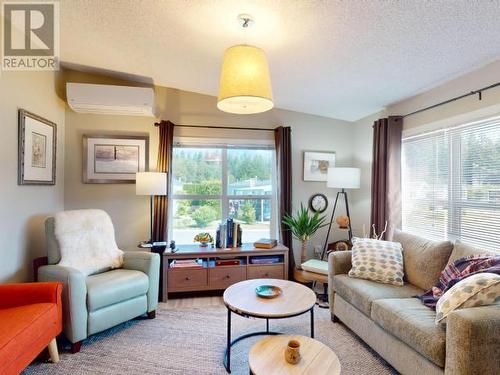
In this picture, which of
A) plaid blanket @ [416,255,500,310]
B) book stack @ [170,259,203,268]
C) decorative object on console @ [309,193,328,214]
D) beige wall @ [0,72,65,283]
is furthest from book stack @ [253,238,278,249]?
beige wall @ [0,72,65,283]

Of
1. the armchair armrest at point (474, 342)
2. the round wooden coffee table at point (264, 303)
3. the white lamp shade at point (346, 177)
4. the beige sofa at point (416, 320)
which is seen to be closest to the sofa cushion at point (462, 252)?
the beige sofa at point (416, 320)

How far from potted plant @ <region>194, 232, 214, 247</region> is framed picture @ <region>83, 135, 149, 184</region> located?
1.08m

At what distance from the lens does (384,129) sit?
3193 mm

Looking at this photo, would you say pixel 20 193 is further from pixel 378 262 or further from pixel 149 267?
pixel 378 262

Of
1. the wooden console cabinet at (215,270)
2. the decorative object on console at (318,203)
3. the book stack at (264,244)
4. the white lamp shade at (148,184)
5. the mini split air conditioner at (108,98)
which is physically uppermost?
the mini split air conditioner at (108,98)

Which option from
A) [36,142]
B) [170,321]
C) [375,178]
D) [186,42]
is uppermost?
[186,42]

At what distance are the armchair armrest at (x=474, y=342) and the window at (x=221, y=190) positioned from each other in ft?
8.56

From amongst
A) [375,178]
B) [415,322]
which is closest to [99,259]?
[415,322]

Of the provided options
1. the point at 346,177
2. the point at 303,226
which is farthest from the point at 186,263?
the point at 346,177

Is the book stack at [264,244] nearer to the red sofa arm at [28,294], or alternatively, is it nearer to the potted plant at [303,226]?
the potted plant at [303,226]

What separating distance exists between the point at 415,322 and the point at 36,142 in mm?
3612

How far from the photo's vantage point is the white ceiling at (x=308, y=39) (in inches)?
70.8

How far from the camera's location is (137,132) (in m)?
3.58

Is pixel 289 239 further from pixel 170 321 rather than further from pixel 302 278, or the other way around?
pixel 170 321
